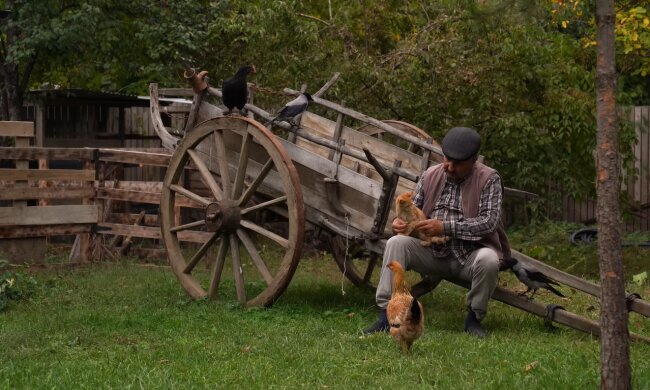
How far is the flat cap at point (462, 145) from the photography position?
6.83 meters

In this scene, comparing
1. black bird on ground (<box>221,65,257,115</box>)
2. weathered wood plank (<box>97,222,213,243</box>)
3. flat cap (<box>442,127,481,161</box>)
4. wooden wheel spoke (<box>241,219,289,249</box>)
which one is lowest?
weathered wood plank (<box>97,222,213,243</box>)

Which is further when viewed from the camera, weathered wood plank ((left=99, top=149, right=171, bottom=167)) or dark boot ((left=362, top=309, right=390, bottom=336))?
weathered wood plank ((left=99, top=149, right=171, bottom=167))

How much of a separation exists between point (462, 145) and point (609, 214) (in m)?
2.35

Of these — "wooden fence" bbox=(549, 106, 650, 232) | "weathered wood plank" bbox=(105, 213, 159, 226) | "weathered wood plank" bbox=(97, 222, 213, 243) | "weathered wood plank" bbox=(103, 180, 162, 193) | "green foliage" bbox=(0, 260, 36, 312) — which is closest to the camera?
"green foliage" bbox=(0, 260, 36, 312)

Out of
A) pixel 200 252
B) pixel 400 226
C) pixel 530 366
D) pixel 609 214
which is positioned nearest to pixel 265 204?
pixel 200 252

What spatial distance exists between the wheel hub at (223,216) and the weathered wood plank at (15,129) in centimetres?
407

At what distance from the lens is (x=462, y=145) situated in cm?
685

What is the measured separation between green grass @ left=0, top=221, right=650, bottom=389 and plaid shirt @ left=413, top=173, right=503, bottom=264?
2.06 feet

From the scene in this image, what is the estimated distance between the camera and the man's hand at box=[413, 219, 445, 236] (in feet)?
22.3

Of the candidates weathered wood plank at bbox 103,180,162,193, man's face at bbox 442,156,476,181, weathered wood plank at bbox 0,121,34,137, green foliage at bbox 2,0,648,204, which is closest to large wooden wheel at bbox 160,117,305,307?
man's face at bbox 442,156,476,181

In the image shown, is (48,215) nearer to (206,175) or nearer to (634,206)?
(206,175)

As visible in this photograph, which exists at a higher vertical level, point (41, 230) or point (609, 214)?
point (609, 214)

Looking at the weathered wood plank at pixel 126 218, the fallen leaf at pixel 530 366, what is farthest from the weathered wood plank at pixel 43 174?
the fallen leaf at pixel 530 366

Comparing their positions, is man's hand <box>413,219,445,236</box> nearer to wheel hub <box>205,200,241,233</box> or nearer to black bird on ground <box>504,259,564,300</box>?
black bird on ground <box>504,259,564,300</box>
